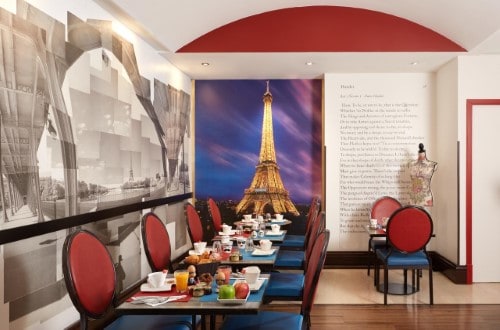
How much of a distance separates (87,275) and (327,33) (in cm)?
409

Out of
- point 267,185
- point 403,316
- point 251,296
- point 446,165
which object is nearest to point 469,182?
point 446,165

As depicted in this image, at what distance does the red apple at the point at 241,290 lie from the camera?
253cm

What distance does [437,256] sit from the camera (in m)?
6.68

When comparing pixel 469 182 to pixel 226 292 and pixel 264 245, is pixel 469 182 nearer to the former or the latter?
pixel 264 245

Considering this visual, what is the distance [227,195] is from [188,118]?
1285mm

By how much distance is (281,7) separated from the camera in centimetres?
569

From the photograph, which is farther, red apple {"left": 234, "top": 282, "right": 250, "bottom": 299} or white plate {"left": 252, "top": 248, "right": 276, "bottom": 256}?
white plate {"left": 252, "top": 248, "right": 276, "bottom": 256}

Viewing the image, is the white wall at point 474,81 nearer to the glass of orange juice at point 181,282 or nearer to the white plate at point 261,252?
the white plate at point 261,252

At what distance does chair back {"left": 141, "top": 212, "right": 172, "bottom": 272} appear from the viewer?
3.59 meters

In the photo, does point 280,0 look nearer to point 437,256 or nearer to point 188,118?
point 188,118

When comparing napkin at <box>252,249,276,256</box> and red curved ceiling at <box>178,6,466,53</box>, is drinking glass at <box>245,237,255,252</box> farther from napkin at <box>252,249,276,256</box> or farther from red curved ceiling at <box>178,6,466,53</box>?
red curved ceiling at <box>178,6,466,53</box>

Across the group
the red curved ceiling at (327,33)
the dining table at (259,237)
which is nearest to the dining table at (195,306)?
the dining table at (259,237)

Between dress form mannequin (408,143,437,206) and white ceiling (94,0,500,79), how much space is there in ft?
4.03

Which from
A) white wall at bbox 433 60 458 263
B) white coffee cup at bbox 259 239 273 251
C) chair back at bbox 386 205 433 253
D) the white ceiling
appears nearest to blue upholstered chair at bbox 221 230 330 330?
white coffee cup at bbox 259 239 273 251
